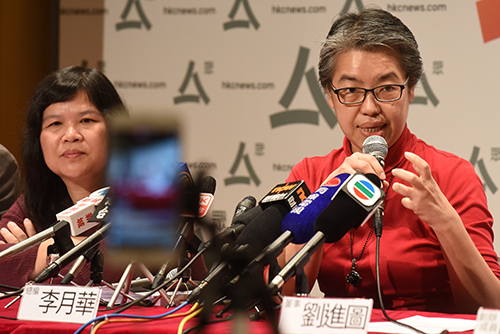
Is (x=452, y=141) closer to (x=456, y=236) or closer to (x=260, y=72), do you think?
(x=260, y=72)

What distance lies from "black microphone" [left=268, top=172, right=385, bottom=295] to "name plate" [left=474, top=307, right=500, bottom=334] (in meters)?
0.22

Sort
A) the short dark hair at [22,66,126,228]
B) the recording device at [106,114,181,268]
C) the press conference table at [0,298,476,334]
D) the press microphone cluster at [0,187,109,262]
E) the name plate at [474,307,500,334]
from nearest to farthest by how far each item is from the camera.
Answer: the recording device at [106,114,181,268], the name plate at [474,307,500,334], the press conference table at [0,298,476,334], the press microphone cluster at [0,187,109,262], the short dark hair at [22,66,126,228]

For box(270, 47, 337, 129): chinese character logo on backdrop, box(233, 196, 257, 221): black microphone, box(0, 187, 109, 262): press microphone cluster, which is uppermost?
box(270, 47, 337, 129): chinese character logo on backdrop

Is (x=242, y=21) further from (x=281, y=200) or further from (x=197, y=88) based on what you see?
(x=281, y=200)

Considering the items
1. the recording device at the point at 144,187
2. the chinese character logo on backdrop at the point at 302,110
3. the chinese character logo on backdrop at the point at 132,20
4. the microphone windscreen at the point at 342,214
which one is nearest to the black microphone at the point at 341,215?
the microphone windscreen at the point at 342,214

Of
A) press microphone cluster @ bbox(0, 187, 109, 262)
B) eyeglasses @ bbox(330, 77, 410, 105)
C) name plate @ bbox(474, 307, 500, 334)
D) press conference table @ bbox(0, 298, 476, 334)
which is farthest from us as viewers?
eyeglasses @ bbox(330, 77, 410, 105)

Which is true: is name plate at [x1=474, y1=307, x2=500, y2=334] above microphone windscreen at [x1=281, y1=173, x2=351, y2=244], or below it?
below

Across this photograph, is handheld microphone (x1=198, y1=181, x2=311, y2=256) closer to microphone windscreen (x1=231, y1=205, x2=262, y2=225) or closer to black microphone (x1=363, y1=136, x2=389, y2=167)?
microphone windscreen (x1=231, y1=205, x2=262, y2=225)

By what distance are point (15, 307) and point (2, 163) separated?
1.16 meters

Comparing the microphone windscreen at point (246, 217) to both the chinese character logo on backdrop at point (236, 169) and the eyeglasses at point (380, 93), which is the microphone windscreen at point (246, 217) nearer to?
the eyeglasses at point (380, 93)

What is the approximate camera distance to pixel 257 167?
2818 millimetres

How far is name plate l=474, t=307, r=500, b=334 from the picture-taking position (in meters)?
0.73

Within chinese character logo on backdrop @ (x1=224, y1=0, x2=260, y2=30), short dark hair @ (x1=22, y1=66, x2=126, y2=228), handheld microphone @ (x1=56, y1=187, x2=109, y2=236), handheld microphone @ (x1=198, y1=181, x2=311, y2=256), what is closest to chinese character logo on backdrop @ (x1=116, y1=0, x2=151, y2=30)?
chinese character logo on backdrop @ (x1=224, y1=0, x2=260, y2=30)

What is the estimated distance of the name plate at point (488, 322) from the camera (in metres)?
0.73
